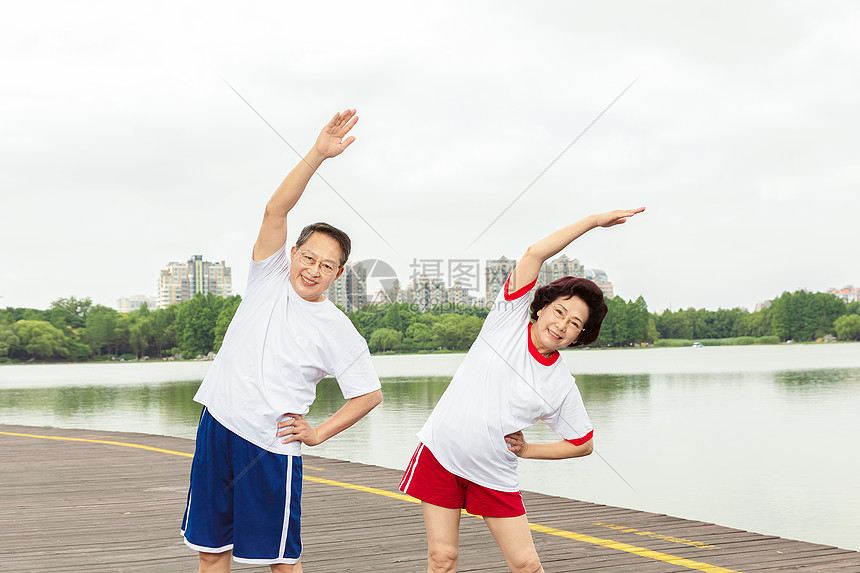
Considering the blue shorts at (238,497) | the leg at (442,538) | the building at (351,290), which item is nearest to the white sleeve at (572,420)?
the leg at (442,538)

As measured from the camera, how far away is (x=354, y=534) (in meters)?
5.42

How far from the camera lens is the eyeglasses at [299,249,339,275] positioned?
2959mm

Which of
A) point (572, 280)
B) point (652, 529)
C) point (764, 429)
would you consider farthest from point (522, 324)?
point (764, 429)

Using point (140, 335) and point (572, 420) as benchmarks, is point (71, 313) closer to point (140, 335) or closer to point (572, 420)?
point (140, 335)

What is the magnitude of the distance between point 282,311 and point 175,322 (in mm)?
60643

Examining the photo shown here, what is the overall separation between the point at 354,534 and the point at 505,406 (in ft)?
9.06

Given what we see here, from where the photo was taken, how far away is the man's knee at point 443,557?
305 cm

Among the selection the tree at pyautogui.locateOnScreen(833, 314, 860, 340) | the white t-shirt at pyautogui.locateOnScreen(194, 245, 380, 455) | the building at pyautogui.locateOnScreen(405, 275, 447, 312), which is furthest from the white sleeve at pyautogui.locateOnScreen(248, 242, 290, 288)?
the tree at pyautogui.locateOnScreen(833, 314, 860, 340)

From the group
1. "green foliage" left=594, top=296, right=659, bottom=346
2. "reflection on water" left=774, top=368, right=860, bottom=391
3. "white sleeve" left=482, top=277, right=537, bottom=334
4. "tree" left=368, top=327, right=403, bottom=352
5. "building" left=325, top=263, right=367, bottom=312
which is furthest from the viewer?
"green foliage" left=594, top=296, right=659, bottom=346

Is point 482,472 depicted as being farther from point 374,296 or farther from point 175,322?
point 175,322

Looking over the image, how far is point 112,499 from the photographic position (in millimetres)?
6633

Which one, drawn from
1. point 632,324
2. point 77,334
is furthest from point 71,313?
point 632,324

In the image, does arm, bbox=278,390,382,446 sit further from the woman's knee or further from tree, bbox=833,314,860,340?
tree, bbox=833,314,860,340

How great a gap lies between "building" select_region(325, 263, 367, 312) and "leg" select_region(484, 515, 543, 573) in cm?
101
